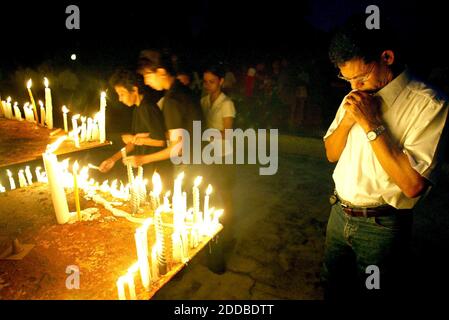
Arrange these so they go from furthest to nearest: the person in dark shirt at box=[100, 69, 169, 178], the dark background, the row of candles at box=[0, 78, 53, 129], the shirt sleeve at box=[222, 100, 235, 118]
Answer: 1. the dark background
2. the shirt sleeve at box=[222, 100, 235, 118]
3. the person in dark shirt at box=[100, 69, 169, 178]
4. the row of candles at box=[0, 78, 53, 129]

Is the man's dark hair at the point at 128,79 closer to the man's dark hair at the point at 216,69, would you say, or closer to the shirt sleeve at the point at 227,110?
the man's dark hair at the point at 216,69

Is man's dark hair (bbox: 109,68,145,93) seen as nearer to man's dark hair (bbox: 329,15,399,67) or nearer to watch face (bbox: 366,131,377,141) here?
man's dark hair (bbox: 329,15,399,67)

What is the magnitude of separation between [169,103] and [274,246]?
2.66 metres

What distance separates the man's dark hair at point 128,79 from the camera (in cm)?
363

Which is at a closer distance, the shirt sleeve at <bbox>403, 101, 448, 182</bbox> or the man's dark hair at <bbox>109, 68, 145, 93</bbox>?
the shirt sleeve at <bbox>403, 101, 448, 182</bbox>

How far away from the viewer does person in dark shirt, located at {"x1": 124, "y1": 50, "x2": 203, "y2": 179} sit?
337cm

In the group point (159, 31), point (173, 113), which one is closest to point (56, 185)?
point (173, 113)

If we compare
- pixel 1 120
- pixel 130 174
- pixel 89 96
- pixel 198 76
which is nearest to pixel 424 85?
pixel 130 174

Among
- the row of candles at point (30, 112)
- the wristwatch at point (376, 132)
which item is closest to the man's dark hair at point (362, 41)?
the wristwatch at point (376, 132)

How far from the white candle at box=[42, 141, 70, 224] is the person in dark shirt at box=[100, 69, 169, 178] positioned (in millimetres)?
1310

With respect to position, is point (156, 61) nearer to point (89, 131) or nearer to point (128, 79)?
point (128, 79)

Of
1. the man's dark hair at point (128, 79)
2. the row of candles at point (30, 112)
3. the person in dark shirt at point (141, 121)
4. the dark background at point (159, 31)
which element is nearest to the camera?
the row of candles at point (30, 112)

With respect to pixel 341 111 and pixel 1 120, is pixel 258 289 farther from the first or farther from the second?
pixel 1 120

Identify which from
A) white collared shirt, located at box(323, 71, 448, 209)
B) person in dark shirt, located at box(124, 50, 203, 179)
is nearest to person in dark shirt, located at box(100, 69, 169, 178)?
person in dark shirt, located at box(124, 50, 203, 179)
